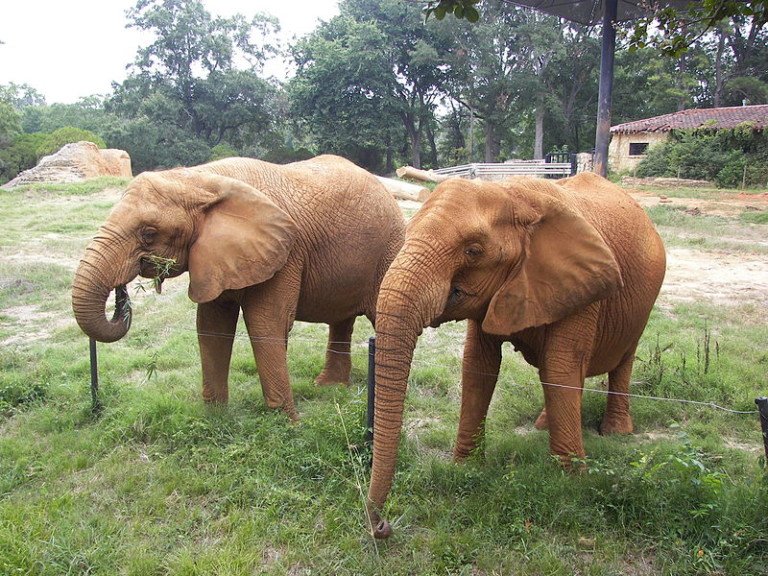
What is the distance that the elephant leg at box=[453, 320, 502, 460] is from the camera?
432 cm

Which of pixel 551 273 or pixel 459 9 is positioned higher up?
pixel 459 9

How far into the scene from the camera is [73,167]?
27453 millimetres

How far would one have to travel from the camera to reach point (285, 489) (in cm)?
428

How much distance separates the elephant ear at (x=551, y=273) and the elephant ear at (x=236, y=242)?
2.08 meters

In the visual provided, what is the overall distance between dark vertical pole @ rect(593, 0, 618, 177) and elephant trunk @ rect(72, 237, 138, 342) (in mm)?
7934

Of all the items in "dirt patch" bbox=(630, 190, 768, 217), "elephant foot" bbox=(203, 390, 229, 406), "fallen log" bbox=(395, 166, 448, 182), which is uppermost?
"fallen log" bbox=(395, 166, 448, 182)

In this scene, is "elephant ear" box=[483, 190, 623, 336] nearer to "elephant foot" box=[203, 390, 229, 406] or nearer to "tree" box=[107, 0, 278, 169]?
"elephant foot" box=[203, 390, 229, 406]

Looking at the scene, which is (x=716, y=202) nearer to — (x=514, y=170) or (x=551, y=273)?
(x=514, y=170)

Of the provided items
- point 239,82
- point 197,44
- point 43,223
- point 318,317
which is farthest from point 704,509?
point 197,44

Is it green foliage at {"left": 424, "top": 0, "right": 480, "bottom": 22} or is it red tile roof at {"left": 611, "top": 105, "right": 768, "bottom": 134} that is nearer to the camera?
green foliage at {"left": 424, "top": 0, "right": 480, "bottom": 22}

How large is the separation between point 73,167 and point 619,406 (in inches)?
1095

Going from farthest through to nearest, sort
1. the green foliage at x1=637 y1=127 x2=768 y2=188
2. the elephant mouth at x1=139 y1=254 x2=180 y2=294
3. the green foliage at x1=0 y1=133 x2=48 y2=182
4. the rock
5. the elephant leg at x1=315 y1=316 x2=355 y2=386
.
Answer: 1. the green foliage at x1=0 y1=133 x2=48 y2=182
2. the green foliage at x1=637 y1=127 x2=768 y2=188
3. the rock
4. the elephant leg at x1=315 y1=316 x2=355 y2=386
5. the elephant mouth at x1=139 y1=254 x2=180 y2=294

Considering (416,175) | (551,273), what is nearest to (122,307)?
(551,273)

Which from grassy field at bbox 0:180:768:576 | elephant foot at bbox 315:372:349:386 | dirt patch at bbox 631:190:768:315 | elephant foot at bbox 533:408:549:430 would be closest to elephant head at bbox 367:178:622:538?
Result: grassy field at bbox 0:180:768:576
